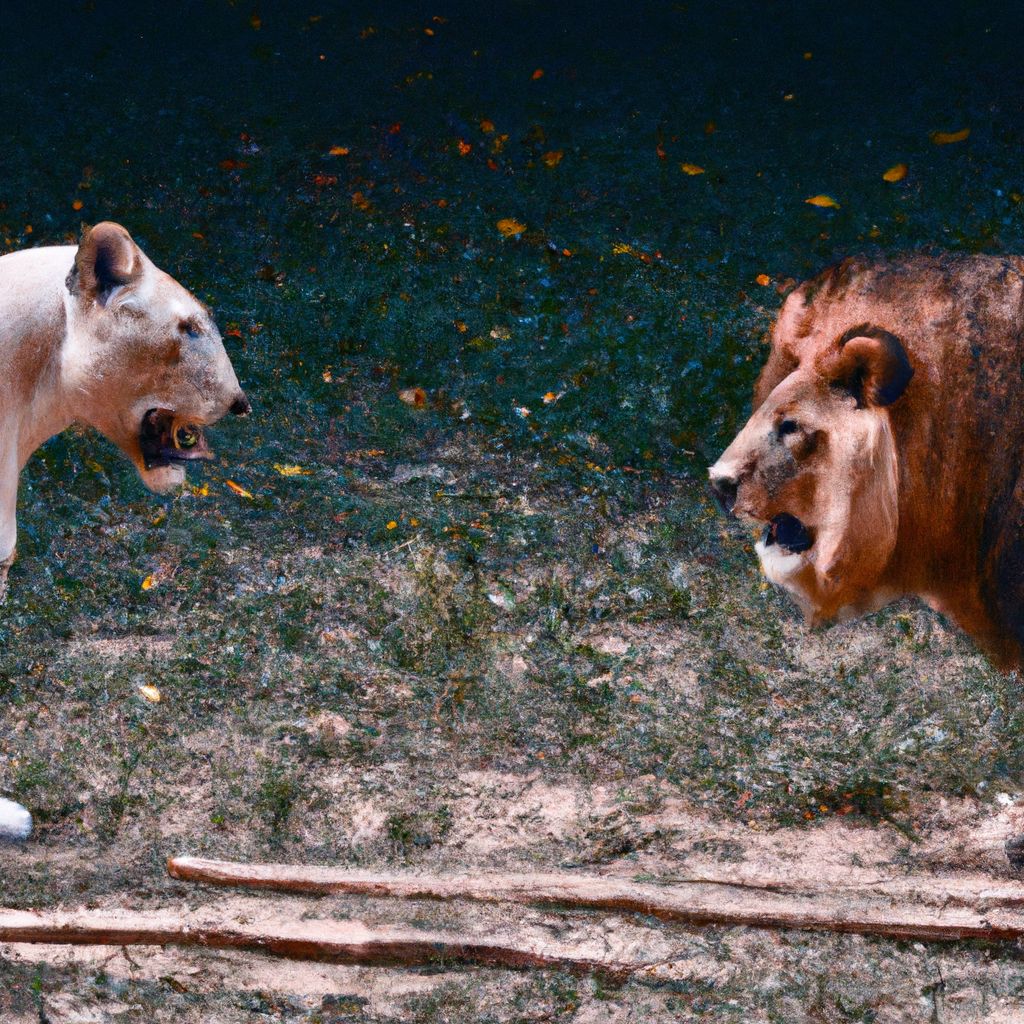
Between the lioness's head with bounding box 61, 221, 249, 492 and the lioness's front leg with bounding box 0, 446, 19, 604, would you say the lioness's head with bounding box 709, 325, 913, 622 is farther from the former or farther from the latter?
the lioness's front leg with bounding box 0, 446, 19, 604

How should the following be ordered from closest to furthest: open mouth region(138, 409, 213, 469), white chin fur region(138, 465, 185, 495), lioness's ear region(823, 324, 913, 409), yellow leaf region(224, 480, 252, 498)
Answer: lioness's ear region(823, 324, 913, 409)
open mouth region(138, 409, 213, 469)
white chin fur region(138, 465, 185, 495)
yellow leaf region(224, 480, 252, 498)

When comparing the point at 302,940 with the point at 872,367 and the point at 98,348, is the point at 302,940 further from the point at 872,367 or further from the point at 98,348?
the point at 872,367

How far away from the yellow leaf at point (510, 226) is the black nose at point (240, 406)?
2.43ft


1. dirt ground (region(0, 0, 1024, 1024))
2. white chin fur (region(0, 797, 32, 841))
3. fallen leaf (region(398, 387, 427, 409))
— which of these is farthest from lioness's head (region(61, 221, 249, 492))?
white chin fur (region(0, 797, 32, 841))

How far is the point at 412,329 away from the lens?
9.98 ft

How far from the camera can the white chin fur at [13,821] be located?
328cm

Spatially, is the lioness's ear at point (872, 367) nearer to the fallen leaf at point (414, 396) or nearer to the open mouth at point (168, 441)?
the fallen leaf at point (414, 396)

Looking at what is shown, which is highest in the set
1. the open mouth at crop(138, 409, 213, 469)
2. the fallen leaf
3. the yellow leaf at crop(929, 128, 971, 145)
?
the yellow leaf at crop(929, 128, 971, 145)

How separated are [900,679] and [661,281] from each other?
1.15 meters

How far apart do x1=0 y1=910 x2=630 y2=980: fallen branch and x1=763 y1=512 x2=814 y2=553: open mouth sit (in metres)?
1.15

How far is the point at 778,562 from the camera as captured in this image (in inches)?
115

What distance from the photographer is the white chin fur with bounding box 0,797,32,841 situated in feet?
10.8

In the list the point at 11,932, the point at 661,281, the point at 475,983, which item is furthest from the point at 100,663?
the point at 661,281

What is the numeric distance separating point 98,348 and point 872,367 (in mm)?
1679
